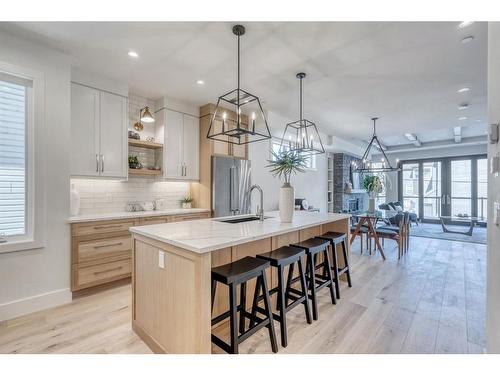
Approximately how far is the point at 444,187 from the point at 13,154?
11189 mm

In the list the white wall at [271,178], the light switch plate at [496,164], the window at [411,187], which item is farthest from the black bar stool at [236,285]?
the window at [411,187]

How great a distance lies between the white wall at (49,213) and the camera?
2.42 meters

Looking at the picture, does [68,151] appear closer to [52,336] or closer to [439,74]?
[52,336]

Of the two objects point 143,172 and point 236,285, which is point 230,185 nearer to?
point 143,172

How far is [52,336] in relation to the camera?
6.82 feet

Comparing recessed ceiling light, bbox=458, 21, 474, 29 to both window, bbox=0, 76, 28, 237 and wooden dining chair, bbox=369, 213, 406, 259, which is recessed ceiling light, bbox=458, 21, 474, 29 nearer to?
wooden dining chair, bbox=369, 213, 406, 259

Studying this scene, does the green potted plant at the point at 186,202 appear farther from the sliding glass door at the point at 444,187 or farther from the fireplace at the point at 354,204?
the sliding glass door at the point at 444,187

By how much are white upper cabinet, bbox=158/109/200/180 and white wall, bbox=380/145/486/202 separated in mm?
8520

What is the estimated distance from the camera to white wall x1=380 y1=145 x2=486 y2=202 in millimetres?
8055

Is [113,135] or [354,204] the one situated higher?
[113,135]

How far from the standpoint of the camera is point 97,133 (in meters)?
3.24

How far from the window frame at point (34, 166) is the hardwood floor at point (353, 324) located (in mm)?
819

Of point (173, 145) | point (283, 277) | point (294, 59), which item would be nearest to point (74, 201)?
point (173, 145)
